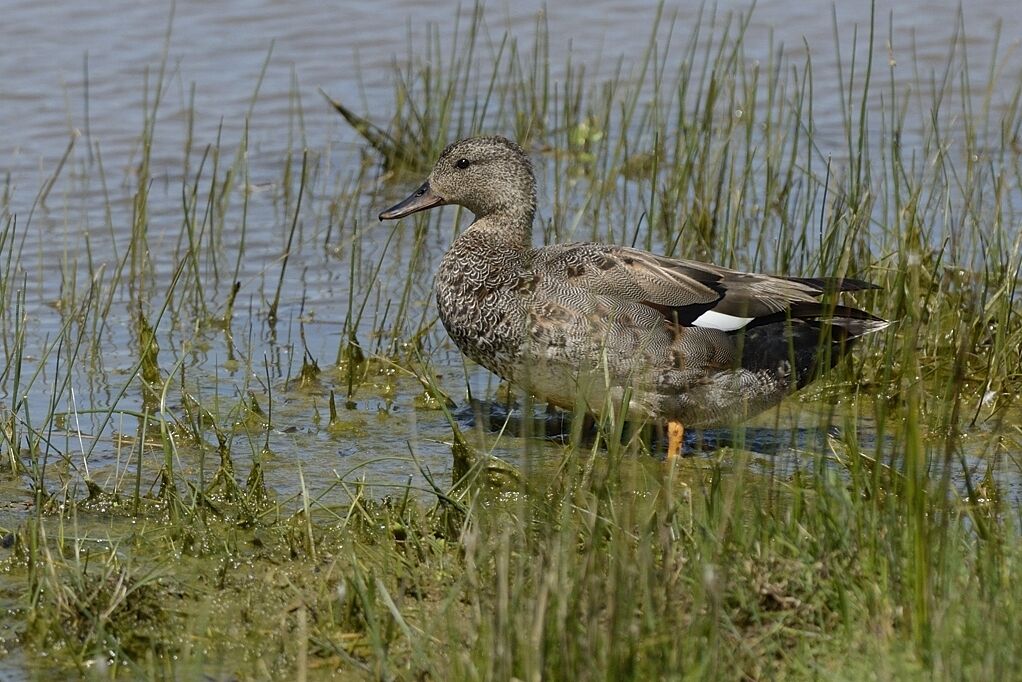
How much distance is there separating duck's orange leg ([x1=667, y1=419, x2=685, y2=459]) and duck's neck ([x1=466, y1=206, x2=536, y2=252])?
0.96m

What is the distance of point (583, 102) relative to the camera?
29.9 feet

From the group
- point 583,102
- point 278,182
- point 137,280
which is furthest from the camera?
point 583,102

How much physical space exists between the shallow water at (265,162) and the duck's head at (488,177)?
1.07 ft

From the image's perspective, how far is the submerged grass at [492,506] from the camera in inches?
111

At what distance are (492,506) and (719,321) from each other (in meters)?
1.33

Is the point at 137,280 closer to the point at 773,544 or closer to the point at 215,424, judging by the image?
the point at 215,424

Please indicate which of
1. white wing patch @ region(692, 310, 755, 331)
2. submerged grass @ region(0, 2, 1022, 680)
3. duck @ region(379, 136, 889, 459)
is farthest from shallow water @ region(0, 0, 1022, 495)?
white wing patch @ region(692, 310, 755, 331)

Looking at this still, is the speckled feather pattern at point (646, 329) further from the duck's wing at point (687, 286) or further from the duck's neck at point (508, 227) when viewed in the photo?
the duck's neck at point (508, 227)

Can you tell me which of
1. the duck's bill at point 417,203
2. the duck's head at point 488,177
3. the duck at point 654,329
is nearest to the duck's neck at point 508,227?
the duck's head at point 488,177

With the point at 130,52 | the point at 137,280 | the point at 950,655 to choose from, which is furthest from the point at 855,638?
the point at 130,52

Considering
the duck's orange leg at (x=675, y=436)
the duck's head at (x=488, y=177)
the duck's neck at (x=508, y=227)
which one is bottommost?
the duck's orange leg at (x=675, y=436)

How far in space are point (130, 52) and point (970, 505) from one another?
7.30m

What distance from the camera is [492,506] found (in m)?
3.86

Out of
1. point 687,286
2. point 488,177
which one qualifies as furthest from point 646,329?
point 488,177
